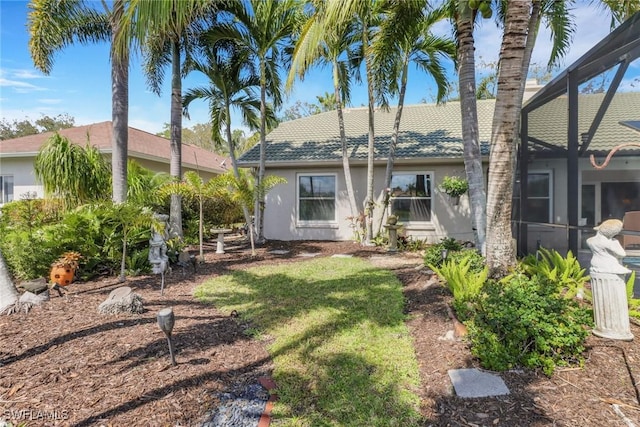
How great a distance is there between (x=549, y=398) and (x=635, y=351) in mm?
1227

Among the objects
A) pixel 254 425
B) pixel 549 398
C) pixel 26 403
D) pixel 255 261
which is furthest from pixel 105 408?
pixel 255 261

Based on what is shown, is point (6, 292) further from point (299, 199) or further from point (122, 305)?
point (299, 199)

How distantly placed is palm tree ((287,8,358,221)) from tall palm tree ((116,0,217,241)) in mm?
1971

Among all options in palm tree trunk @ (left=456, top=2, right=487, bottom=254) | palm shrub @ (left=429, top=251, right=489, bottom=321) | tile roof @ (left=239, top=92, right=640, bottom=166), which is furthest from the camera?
palm tree trunk @ (left=456, top=2, right=487, bottom=254)

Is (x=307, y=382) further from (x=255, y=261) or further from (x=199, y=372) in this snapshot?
(x=255, y=261)

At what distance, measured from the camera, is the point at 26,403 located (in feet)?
7.70

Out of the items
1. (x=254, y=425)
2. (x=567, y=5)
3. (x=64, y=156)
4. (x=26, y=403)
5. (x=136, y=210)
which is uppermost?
(x=567, y=5)

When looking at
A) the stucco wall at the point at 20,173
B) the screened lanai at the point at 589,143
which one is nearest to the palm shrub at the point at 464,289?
the screened lanai at the point at 589,143

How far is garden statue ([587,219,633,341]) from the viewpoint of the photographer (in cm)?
315

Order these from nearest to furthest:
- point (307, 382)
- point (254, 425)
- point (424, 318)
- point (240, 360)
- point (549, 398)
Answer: point (254, 425) < point (549, 398) < point (307, 382) < point (240, 360) < point (424, 318)

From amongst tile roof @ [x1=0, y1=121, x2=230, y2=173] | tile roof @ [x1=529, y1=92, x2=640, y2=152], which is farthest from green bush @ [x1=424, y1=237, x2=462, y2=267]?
tile roof @ [x1=0, y1=121, x2=230, y2=173]

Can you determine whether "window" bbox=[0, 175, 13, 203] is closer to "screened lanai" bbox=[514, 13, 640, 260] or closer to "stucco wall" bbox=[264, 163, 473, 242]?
"stucco wall" bbox=[264, 163, 473, 242]

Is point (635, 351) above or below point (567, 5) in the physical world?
below

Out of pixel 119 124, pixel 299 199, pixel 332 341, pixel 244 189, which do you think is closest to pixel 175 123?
pixel 119 124
